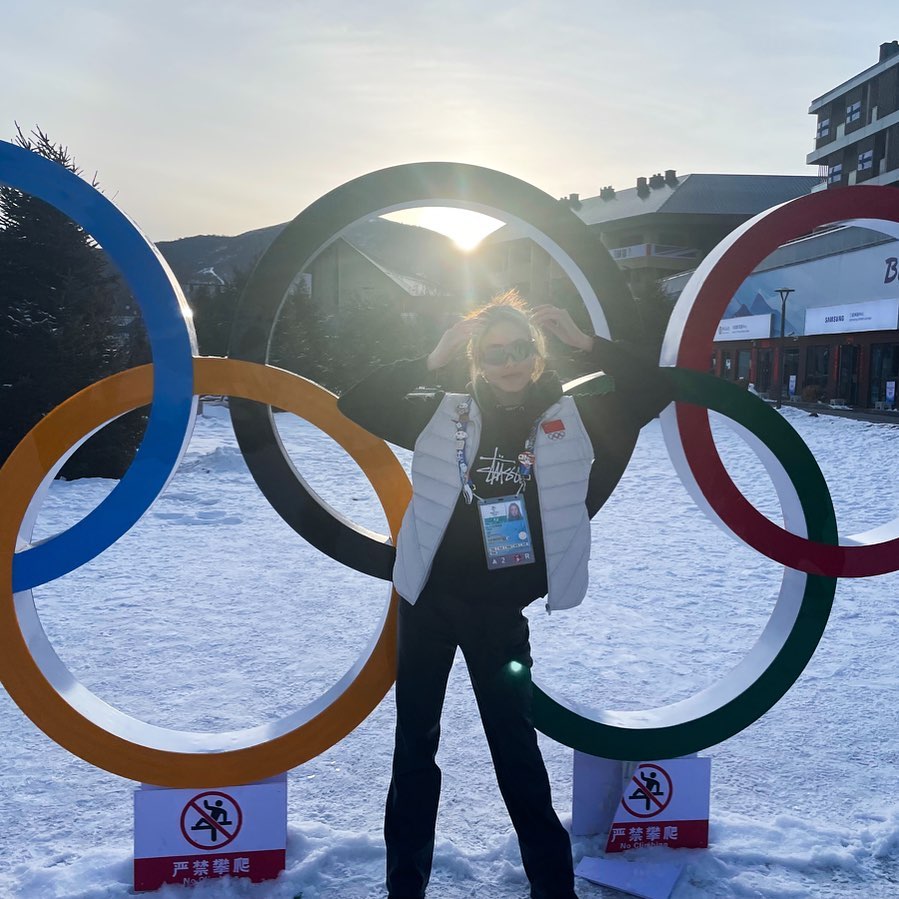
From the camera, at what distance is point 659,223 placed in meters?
44.6

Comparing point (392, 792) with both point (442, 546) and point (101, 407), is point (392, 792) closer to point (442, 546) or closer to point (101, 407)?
point (442, 546)

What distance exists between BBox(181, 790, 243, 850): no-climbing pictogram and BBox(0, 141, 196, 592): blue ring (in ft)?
3.55

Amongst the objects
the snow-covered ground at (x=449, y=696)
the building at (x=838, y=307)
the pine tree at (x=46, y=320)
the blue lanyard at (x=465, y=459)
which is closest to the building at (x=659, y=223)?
the building at (x=838, y=307)

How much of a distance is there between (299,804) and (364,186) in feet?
9.10

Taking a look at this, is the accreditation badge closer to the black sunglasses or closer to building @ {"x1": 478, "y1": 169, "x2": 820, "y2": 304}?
the black sunglasses

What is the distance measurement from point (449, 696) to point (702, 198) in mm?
48046

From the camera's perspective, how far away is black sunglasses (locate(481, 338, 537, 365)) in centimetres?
245

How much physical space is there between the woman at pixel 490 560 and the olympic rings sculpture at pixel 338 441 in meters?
0.46

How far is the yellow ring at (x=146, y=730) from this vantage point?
2.90 metres

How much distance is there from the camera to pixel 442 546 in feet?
8.18

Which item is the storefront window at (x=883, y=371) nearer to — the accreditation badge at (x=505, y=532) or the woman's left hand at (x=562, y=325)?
the woman's left hand at (x=562, y=325)

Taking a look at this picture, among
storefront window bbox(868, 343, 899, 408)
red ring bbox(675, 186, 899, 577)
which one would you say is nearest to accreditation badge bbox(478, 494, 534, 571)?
red ring bbox(675, 186, 899, 577)

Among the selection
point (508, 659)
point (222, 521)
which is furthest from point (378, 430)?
point (222, 521)

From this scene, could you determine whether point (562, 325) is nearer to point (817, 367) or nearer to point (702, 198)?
point (817, 367)
